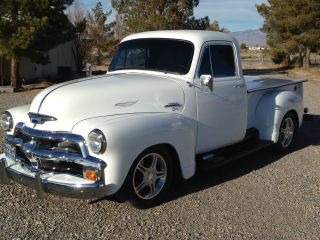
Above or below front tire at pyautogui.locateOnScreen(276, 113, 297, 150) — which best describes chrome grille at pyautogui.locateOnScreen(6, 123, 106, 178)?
above

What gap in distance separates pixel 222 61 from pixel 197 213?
2.31 metres

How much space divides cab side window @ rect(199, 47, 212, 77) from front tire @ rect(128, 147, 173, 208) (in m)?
1.33

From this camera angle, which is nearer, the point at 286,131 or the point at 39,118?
the point at 39,118

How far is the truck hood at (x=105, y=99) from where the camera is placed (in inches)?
194

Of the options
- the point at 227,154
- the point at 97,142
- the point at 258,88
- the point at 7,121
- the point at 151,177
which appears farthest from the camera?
the point at 258,88

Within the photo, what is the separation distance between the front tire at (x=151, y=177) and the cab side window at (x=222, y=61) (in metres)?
1.59

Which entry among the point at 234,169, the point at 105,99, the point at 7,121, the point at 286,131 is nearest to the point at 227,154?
the point at 234,169

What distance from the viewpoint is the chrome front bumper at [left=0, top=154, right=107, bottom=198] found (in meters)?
4.59

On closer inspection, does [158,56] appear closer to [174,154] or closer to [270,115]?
[174,154]

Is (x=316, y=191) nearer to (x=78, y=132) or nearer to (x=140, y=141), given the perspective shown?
(x=140, y=141)

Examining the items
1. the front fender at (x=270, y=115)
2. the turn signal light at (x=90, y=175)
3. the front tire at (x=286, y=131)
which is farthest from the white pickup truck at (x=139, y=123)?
the front tire at (x=286, y=131)

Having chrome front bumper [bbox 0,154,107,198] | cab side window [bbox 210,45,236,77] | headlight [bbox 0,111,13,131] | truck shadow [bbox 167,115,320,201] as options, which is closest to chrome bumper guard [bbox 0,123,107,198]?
chrome front bumper [bbox 0,154,107,198]

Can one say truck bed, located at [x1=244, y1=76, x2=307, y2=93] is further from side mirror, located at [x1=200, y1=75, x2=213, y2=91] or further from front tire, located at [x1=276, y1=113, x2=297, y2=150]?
side mirror, located at [x1=200, y1=75, x2=213, y2=91]

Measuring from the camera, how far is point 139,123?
16.1 ft
